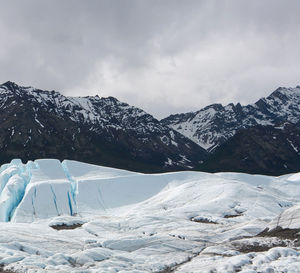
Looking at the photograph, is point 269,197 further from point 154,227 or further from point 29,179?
point 29,179

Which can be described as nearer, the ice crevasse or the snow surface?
the snow surface

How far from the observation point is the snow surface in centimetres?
3503

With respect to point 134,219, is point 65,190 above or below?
above

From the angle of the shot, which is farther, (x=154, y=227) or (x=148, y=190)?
(x=148, y=190)

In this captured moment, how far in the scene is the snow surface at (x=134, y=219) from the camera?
3503cm

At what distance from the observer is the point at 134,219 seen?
5756cm

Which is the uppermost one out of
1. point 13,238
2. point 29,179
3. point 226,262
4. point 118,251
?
point 29,179

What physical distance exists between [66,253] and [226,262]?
14.8m

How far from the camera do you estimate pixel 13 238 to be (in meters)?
41.5

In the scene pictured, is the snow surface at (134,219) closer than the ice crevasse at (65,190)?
Yes

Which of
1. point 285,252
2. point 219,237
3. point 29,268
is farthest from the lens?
point 219,237

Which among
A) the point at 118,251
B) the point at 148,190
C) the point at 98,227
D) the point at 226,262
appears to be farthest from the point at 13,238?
the point at 148,190

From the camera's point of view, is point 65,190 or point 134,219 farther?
point 65,190

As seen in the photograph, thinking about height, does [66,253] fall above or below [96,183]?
below
